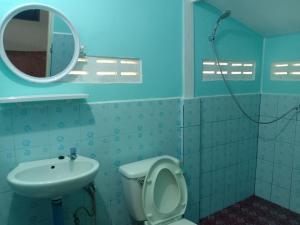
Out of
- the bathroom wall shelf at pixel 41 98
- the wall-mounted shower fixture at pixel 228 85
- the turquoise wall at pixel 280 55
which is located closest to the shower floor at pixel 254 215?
the wall-mounted shower fixture at pixel 228 85

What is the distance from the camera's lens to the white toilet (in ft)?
5.20

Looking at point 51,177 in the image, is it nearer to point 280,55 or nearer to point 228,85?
point 228,85

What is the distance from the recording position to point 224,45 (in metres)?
2.31

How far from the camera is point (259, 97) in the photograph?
2.69 m

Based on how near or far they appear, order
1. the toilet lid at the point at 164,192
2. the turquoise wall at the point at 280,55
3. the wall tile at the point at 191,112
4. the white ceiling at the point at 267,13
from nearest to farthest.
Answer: the toilet lid at the point at 164,192 < the white ceiling at the point at 267,13 < the wall tile at the point at 191,112 < the turquoise wall at the point at 280,55

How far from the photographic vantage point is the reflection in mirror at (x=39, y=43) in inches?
54.4

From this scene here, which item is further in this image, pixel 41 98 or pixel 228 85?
pixel 228 85

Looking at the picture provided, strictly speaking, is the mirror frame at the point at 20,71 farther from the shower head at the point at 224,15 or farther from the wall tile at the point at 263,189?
the wall tile at the point at 263,189

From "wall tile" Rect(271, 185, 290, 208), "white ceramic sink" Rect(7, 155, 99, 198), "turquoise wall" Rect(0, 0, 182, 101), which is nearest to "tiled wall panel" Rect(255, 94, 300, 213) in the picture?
"wall tile" Rect(271, 185, 290, 208)

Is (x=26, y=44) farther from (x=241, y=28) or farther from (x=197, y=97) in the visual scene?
(x=241, y=28)

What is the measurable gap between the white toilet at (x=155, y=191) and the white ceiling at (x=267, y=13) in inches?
57.0

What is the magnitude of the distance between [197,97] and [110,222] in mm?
1265

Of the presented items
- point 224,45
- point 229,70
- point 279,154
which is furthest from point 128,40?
point 279,154

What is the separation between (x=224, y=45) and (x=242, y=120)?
82 centimetres
